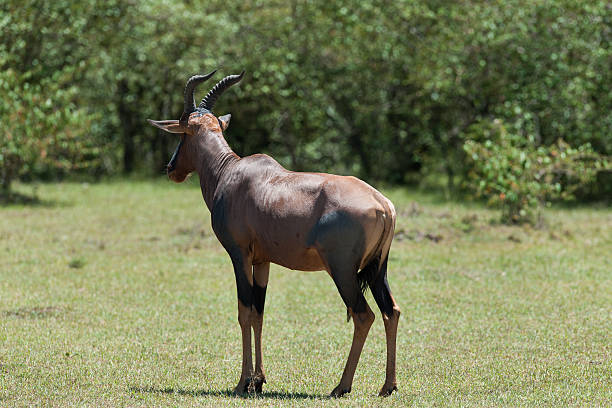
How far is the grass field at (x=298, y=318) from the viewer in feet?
23.3

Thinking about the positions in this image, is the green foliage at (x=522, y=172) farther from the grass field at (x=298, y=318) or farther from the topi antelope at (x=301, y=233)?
the topi antelope at (x=301, y=233)

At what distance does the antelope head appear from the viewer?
7594 mm

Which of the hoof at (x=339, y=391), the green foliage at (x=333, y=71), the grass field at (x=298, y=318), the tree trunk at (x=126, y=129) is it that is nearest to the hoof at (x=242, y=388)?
the grass field at (x=298, y=318)

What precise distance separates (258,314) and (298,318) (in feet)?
9.10

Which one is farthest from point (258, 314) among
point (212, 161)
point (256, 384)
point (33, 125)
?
point (33, 125)

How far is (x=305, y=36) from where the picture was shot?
71.7 feet

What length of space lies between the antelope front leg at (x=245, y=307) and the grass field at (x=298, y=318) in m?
0.23

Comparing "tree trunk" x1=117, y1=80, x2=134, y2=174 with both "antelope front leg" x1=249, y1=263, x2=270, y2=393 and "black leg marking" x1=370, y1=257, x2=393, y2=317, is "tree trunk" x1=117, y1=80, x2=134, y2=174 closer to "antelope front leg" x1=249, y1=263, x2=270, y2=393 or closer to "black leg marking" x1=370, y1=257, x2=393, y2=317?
"antelope front leg" x1=249, y1=263, x2=270, y2=393

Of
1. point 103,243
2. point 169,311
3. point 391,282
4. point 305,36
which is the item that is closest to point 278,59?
point 305,36

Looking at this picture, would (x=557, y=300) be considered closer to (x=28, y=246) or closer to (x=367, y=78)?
(x=28, y=246)

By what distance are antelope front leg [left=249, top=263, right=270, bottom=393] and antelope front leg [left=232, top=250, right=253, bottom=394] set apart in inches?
2.7

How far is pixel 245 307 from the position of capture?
7.04 meters

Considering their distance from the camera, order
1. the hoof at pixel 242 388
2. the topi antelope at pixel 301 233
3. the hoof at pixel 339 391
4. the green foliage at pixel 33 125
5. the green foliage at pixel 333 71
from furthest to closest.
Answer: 1. the green foliage at pixel 333 71
2. the green foliage at pixel 33 125
3. the hoof at pixel 242 388
4. the hoof at pixel 339 391
5. the topi antelope at pixel 301 233

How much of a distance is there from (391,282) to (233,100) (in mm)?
12838
